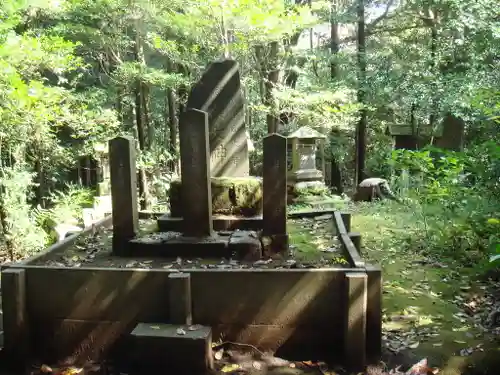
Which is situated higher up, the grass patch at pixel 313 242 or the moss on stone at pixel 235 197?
the moss on stone at pixel 235 197

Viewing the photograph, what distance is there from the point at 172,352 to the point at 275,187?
2604mm

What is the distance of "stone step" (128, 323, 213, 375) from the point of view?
13.4 feet

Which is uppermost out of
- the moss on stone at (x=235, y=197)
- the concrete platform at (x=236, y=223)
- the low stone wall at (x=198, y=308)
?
the moss on stone at (x=235, y=197)

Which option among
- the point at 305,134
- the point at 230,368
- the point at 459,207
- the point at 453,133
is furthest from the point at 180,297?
the point at 453,133

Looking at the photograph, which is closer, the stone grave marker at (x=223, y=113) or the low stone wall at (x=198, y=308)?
the low stone wall at (x=198, y=308)

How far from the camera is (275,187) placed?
5.81 metres

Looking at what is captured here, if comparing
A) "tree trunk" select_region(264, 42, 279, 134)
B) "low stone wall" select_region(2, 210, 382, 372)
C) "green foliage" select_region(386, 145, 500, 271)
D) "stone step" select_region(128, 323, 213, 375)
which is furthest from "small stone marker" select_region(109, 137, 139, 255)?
"tree trunk" select_region(264, 42, 279, 134)

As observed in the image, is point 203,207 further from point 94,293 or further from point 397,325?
point 397,325

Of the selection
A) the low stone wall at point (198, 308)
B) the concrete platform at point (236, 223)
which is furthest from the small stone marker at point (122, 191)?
the low stone wall at point (198, 308)

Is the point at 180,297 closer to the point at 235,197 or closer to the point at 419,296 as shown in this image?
the point at 235,197

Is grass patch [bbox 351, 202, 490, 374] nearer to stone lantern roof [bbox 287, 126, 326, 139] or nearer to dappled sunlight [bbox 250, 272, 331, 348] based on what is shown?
dappled sunlight [bbox 250, 272, 331, 348]

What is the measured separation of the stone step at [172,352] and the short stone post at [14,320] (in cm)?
135

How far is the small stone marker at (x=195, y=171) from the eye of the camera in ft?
18.8

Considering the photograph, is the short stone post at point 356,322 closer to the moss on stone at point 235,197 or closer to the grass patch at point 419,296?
the grass patch at point 419,296
